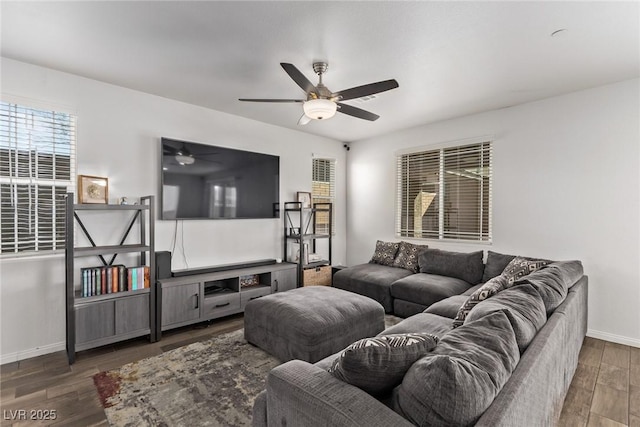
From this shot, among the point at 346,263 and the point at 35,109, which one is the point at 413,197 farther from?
the point at 35,109

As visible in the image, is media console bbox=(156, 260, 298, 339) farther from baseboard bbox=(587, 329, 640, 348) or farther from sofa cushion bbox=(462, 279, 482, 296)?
baseboard bbox=(587, 329, 640, 348)

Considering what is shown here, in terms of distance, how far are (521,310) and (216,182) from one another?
11.4 feet

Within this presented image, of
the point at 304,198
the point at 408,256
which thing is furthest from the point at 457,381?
the point at 304,198

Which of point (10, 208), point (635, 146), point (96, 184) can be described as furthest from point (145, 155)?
point (635, 146)

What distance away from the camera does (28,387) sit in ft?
7.68

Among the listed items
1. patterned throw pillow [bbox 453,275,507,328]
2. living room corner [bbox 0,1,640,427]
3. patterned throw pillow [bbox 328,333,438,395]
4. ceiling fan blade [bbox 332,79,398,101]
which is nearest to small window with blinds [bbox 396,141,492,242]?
living room corner [bbox 0,1,640,427]

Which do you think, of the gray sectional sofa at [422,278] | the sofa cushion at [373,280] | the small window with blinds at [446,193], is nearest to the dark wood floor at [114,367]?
the gray sectional sofa at [422,278]

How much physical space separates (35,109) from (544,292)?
4425 mm

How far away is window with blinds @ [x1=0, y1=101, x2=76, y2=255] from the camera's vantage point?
2.75 meters

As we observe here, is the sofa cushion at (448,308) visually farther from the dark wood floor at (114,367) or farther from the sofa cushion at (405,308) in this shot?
the dark wood floor at (114,367)

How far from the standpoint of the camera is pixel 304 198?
5059mm

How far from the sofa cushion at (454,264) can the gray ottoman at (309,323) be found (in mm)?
1511

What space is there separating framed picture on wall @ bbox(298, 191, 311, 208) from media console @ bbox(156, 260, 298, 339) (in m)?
1.04

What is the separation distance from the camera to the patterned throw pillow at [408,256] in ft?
14.6
